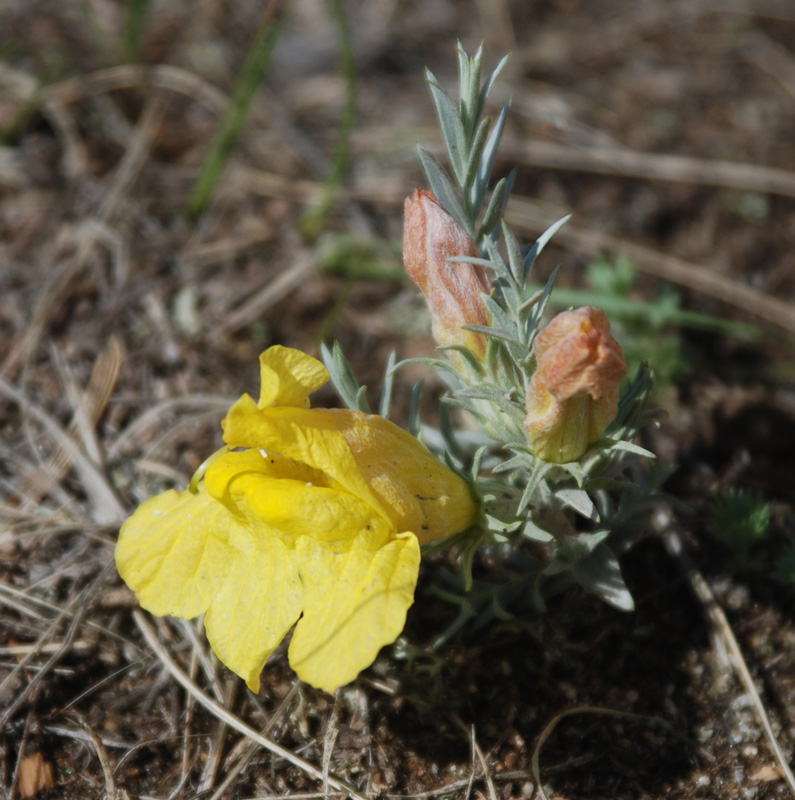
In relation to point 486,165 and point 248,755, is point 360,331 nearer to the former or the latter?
point 486,165

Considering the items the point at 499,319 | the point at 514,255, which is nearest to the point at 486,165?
the point at 514,255

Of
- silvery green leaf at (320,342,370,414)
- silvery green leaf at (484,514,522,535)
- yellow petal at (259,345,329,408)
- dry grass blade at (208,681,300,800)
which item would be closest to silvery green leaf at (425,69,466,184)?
silvery green leaf at (320,342,370,414)

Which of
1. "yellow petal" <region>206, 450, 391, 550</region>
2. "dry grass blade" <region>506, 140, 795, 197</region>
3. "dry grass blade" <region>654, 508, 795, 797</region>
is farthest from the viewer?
"dry grass blade" <region>506, 140, 795, 197</region>

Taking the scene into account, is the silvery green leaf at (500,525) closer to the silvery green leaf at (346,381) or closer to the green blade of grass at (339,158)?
the silvery green leaf at (346,381)

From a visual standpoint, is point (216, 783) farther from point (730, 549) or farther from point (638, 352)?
point (638, 352)

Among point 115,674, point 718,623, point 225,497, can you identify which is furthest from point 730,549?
point 115,674

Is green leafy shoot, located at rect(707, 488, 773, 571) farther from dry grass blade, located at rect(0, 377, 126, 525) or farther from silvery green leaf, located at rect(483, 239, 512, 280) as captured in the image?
dry grass blade, located at rect(0, 377, 126, 525)

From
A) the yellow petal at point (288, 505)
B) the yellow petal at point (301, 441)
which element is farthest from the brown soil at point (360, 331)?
the yellow petal at point (301, 441)
